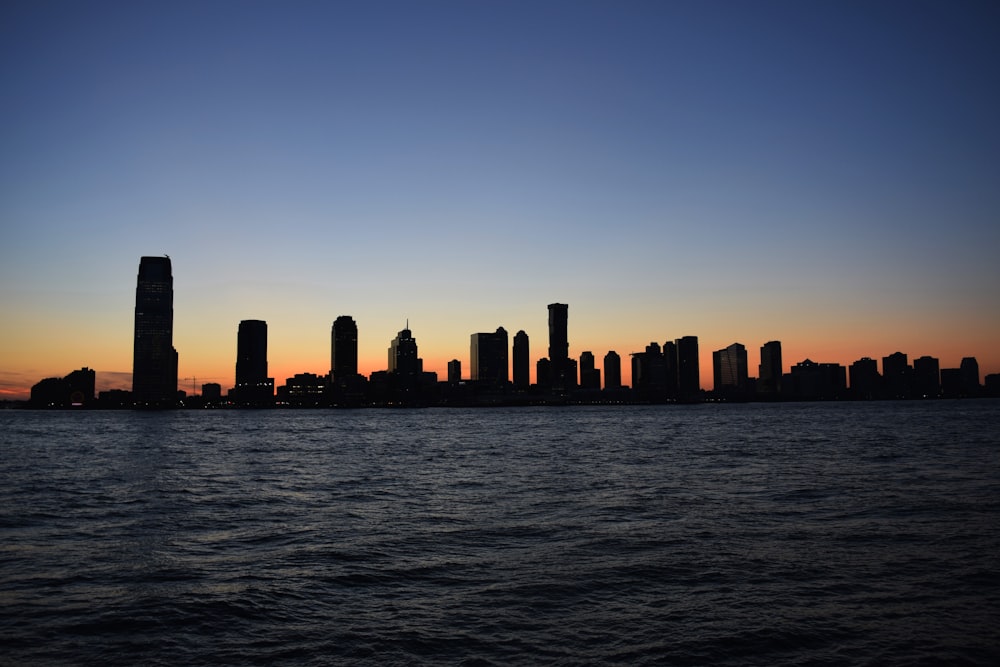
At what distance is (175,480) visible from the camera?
58.2 m

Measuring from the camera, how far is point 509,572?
2461 cm

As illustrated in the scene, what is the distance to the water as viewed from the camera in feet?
58.3

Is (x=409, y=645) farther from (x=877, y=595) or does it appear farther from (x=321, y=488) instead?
(x=321, y=488)

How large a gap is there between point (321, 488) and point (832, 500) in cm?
3298

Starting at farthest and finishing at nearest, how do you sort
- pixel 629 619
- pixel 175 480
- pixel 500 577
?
pixel 175 480, pixel 500 577, pixel 629 619

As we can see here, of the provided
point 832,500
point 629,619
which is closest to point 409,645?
point 629,619

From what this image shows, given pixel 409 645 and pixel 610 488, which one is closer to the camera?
pixel 409 645

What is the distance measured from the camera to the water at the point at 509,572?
58.3 feet

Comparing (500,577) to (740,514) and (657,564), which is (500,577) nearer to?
(657,564)

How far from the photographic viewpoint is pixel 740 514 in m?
36.6

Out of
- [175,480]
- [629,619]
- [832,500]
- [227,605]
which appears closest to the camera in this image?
[629,619]

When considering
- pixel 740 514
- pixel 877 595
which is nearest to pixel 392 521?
pixel 740 514

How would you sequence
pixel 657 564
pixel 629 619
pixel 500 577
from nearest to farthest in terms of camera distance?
pixel 629 619
pixel 500 577
pixel 657 564

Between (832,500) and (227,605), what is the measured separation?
111ft
